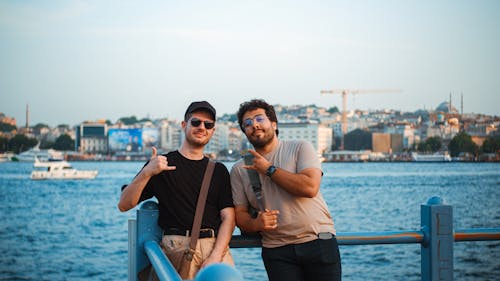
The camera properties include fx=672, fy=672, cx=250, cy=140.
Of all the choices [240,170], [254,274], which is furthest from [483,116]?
[240,170]

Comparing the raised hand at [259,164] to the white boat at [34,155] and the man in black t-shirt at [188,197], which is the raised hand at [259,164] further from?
the white boat at [34,155]

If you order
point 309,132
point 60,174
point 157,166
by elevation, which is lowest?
point 60,174

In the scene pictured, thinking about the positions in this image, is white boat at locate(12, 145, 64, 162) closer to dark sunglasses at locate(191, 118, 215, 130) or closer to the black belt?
dark sunglasses at locate(191, 118, 215, 130)

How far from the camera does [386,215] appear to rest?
1321 inches

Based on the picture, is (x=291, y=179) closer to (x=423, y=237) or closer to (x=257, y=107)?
(x=257, y=107)

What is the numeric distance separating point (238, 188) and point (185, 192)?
250 millimetres

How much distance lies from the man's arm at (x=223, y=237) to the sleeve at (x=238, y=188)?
0.09m

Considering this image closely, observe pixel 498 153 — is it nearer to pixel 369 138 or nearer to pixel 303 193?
pixel 369 138

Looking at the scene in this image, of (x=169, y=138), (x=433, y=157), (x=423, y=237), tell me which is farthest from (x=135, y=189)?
(x=169, y=138)

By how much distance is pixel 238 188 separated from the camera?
2.93m

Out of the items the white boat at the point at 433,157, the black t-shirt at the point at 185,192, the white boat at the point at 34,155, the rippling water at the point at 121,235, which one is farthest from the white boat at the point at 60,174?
the white boat at the point at 433,157

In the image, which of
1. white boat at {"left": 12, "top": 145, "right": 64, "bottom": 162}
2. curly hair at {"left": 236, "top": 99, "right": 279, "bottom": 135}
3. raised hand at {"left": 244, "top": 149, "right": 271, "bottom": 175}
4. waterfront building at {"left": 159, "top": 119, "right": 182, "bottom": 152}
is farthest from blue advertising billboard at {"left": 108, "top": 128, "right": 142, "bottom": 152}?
raised hand at {"left": 244, "top": 149, "right": 271, "bottom": 175}

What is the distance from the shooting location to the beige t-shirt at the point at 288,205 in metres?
2.92

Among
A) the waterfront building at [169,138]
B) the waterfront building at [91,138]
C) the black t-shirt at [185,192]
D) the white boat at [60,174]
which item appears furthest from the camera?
the waterfront building at [91,138]
